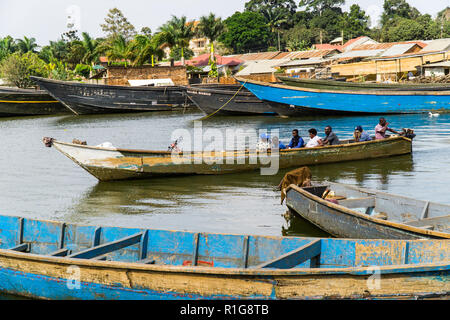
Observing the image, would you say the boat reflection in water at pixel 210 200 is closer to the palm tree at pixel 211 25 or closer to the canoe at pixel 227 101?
the canoe at pixel 227 101

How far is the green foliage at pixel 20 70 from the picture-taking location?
46.8m

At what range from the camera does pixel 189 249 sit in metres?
7.05

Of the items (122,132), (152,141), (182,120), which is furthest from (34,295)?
(182,120)

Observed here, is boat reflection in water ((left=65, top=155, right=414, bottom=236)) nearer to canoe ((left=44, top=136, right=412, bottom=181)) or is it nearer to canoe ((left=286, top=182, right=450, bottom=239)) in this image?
canoe ((left=44, top=136, right=412, bottom=181))

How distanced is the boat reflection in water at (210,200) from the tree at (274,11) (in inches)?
2583

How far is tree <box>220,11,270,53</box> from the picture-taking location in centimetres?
7219

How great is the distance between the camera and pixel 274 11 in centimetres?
8038

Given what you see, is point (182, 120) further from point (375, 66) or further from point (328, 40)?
point (328, 40)

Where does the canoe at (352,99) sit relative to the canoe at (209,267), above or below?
above

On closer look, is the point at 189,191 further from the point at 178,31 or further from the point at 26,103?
the point at 178,31

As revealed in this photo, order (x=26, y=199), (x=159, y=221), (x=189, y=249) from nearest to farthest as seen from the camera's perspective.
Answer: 1. (x=189, y=249)
2. (x=159, y=221)
3. (x=26, y=199)

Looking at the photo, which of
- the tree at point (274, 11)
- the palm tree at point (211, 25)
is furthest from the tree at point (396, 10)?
the palm tree at point (211, 25)

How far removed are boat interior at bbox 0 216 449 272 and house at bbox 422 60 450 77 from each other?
98.8 ft
